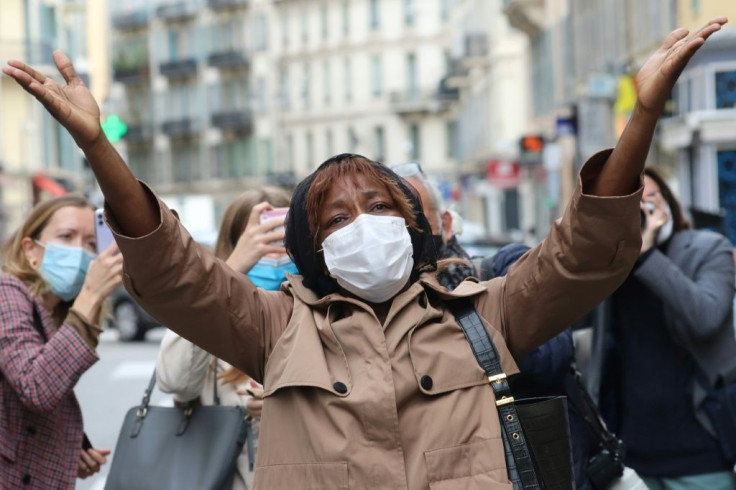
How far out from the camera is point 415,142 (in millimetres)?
74188

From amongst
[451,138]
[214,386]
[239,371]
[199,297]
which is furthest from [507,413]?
[451,138]

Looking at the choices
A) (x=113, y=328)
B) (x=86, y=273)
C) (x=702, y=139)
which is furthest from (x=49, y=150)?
(x=86, y=273)

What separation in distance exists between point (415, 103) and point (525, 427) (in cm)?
7021

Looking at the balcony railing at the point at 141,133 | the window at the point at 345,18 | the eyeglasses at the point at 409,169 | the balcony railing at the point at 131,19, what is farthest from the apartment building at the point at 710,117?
the balcony railing at the point at 131,19

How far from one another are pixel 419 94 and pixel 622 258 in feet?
230

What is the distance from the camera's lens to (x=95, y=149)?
3.12 metres

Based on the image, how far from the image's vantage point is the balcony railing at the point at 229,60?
79750 mm

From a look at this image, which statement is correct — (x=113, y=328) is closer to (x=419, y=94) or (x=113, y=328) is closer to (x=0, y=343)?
(x=0, y=343)

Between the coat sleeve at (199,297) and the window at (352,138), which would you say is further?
the window at (352,138)

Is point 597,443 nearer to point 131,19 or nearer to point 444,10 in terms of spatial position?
point 444,10

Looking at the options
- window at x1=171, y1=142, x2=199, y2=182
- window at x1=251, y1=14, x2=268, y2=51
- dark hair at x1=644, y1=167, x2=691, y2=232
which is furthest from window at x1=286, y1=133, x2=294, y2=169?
dark hair at x1=644, y1=167, x2=691, y2=232

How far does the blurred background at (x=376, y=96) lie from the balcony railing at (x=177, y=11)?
8cm

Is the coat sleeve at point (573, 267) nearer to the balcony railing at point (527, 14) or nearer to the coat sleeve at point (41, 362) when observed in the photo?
the coat sleeve at point (41, 362)

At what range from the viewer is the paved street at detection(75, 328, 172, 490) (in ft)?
41.0
